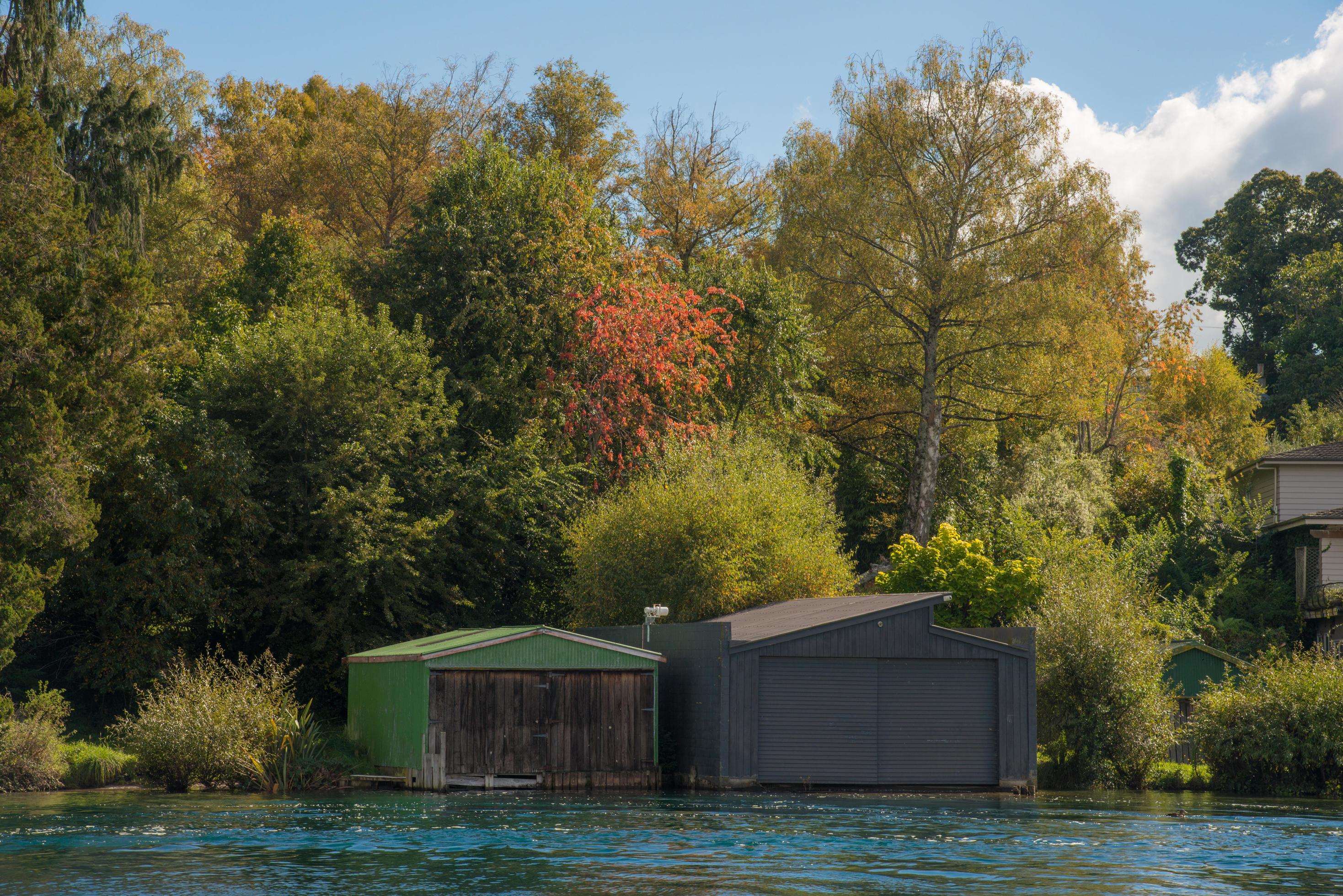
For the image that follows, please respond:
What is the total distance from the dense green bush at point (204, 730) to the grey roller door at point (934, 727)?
1170cm

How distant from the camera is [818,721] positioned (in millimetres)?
26641

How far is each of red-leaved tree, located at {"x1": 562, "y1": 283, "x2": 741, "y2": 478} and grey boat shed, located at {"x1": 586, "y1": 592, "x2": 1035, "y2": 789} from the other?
11.1m

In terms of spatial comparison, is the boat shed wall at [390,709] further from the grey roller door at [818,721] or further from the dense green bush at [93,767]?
the grey roller door at [818,721]

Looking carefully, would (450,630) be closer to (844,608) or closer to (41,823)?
(844,608)

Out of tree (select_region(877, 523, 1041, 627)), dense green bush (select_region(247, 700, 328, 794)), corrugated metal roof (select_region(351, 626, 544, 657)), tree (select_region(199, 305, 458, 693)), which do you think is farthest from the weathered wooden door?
tree (select_region(877, 523, 1041, 627))

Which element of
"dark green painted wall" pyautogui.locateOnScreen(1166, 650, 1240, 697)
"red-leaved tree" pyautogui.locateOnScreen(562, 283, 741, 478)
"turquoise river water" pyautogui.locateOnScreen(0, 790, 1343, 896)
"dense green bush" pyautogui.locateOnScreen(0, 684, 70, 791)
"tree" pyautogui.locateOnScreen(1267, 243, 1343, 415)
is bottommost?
"turquoise river water" pyautogui.locateOnScreen(0, 790, 1343, 896)

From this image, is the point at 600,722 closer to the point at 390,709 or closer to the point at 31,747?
the point at 390,709

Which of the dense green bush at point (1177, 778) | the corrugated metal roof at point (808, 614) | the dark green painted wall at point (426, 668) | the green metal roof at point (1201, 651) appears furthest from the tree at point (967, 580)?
the dark green painted wall at point (426, 668)

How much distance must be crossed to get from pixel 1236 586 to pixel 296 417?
2638 cm

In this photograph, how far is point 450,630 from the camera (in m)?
33.5

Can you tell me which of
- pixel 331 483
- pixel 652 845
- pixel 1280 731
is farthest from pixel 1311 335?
pixel 652 845

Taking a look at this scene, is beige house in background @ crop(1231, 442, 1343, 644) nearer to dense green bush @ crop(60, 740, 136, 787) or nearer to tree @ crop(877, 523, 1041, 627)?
tree @ crop(877, 523, 1041, 627)

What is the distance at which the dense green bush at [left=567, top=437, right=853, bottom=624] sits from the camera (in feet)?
105

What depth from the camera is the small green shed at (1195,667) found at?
3338 centimetres
